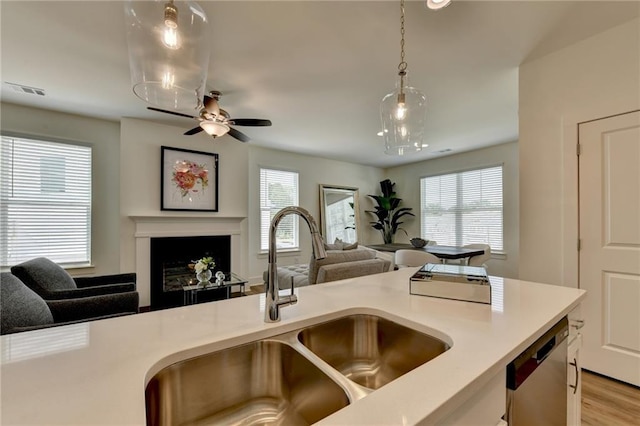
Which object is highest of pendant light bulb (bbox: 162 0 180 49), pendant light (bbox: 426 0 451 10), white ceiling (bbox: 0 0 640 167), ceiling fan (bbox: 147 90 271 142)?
white ceiling (bbox: 0 0 640 167)

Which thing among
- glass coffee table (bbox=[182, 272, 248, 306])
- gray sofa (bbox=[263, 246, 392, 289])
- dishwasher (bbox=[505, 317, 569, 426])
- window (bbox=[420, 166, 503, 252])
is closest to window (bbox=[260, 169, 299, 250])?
glass coffee table (bbox=[182, 272, 248, 306])

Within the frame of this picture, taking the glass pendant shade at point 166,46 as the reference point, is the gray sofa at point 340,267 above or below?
below

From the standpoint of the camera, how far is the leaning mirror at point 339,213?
598 cm

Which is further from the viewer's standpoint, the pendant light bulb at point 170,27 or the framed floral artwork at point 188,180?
the framed floral artwork at point 188,180

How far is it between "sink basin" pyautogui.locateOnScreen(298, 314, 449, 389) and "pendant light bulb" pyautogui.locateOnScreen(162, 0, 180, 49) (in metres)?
1.43

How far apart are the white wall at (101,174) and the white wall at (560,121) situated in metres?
4.93

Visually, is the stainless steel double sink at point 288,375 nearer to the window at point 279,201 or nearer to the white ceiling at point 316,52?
the white ceiling at point 316,52

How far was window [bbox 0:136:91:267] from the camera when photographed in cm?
322

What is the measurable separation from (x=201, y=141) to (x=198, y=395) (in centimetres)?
415

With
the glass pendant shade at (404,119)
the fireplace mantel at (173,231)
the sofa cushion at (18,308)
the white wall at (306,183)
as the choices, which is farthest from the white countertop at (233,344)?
the white wall at (306,183)

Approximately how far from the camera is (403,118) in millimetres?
2059

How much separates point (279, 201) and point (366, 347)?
4.53m

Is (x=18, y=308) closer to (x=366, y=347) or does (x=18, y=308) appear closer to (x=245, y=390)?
(x=245, y=390)

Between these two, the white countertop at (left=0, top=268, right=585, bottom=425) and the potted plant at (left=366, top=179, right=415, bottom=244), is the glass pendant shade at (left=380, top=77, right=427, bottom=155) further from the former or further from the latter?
the potted plant at (left=366, top=179, right=415, bottom=244)
